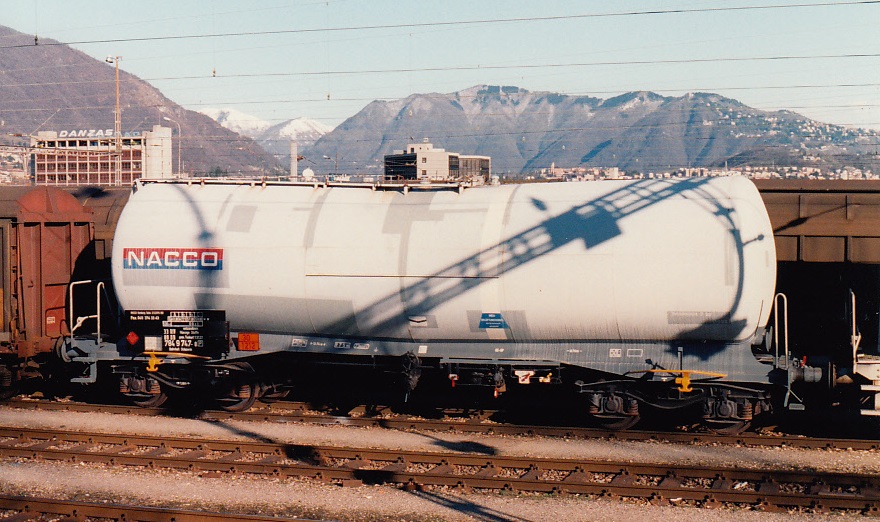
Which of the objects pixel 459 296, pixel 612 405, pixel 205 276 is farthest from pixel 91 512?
pixel 612 405

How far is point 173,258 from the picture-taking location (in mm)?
15773

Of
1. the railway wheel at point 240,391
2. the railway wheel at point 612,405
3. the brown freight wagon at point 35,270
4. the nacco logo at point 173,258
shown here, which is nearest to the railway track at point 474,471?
the railway wheel at point 612,405

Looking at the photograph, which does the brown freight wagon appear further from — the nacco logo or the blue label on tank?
the blue label on tank

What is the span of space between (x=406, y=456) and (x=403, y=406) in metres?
3.69

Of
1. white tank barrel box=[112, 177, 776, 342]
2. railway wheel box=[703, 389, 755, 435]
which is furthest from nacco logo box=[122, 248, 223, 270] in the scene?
railway wheel box=[703, 389, 755, 435]

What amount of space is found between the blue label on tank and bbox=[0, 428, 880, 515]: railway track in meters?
2.40

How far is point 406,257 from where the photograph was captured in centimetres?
1480

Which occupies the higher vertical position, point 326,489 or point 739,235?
point 739,235

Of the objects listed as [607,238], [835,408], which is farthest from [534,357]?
[835,408]

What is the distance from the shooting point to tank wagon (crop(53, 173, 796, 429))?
13953 millimetres

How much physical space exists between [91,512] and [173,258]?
5.67 meters

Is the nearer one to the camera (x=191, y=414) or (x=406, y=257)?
(x=406, y=257)

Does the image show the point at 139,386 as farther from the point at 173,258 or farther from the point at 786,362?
the point at 786,362

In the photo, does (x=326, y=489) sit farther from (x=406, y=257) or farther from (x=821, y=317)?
(x=821, y=317)
